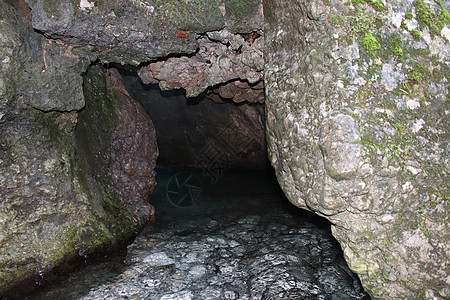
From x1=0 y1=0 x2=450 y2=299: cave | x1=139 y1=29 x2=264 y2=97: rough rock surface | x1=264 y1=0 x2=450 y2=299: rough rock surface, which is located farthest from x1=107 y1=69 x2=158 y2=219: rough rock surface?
x1=264 y1=0 x2=450 y2=299: rough rock surface

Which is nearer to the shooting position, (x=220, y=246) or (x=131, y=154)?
(x=220, y=246)

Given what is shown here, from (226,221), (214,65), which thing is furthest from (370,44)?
(226,221)

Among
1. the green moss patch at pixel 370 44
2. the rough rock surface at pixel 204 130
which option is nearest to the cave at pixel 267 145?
the green moss patch at pixel 370 44

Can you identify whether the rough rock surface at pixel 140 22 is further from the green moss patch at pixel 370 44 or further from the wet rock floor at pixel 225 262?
the wet rock floor at pixel 225 262

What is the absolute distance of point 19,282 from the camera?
9.01 ft

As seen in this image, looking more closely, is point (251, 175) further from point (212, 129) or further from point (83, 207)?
point (83, 207)

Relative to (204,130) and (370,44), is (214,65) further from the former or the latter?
(204,130)

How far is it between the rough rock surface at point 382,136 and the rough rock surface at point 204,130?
12.2ft

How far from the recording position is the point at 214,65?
3.39 metres

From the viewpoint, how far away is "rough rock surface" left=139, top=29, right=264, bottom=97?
3.05 m

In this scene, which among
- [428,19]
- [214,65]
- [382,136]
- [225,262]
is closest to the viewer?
[382,136]

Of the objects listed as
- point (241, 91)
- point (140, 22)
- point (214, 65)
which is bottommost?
point (241, 91)

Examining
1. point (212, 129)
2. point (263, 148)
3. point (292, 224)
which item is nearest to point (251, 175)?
point (263, 148)

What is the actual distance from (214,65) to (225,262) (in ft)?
6.20
